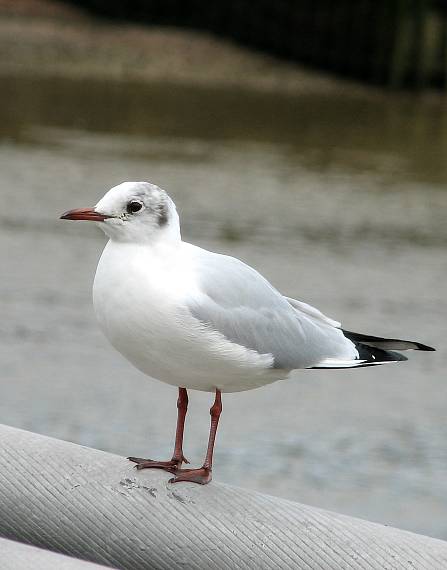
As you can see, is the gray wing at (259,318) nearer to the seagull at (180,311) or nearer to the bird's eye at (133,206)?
the seagull at (180,311)

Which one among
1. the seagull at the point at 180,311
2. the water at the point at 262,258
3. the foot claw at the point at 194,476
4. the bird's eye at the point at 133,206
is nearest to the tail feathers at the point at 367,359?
the seagull at the point at 180,311

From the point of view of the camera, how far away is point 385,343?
290 centimetres

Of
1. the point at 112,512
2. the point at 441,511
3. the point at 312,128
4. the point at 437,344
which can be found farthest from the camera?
the point at 312,128

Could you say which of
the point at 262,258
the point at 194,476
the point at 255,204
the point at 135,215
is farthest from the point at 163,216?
the point at 255,204

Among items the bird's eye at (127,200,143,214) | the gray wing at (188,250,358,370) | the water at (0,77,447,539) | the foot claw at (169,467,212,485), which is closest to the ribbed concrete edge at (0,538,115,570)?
the foot claw at (169,467,212,485)

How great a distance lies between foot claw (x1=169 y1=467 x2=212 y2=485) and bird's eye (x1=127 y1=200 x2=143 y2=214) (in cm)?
46

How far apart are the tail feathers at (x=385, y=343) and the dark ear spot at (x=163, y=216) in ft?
1.63

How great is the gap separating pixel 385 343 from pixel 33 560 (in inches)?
44.7

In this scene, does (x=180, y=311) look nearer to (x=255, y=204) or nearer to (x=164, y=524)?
(x=164, y=524)

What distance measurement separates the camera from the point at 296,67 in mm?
22172

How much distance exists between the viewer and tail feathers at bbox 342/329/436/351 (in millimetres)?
2854

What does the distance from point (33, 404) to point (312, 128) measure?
1050cm

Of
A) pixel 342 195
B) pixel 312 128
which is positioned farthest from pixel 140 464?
pixel 312 128

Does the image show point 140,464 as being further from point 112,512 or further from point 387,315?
point 387,315
